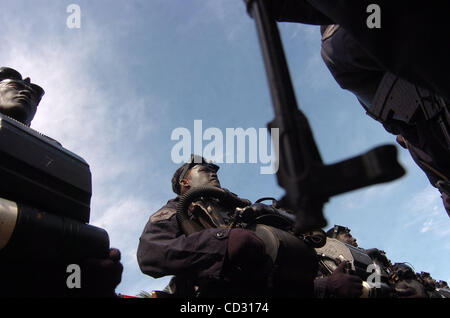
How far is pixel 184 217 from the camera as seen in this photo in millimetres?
3629

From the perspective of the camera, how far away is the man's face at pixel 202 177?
4.73 meters

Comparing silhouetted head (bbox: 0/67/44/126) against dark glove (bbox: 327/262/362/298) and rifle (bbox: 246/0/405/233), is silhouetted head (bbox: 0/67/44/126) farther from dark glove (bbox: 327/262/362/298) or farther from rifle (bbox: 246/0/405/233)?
dark glove (bbox: 327/262/362/298)

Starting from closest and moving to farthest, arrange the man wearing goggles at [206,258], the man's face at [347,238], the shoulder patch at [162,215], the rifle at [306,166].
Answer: the rifle at [306,166], the man wearing goggles at [206,258], the shoulder patch at [162,215], the man's face at [347,238]

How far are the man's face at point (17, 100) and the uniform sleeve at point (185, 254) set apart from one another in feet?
5.81

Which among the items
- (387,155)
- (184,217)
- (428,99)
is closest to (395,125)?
(428,99)

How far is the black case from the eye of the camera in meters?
2.60

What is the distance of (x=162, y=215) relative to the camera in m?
3.77

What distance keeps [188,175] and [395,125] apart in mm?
2818

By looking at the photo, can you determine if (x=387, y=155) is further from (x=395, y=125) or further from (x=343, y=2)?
(x=395, y=125)

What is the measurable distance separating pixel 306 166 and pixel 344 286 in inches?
107

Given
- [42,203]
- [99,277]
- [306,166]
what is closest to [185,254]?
[99,277]

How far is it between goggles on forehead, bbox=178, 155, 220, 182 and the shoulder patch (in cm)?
130

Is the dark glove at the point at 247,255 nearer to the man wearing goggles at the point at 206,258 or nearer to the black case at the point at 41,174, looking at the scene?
the man wearing goggles at the point at 206,258

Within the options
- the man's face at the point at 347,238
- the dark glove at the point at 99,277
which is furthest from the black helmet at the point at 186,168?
the man's face at the point at 347,238
